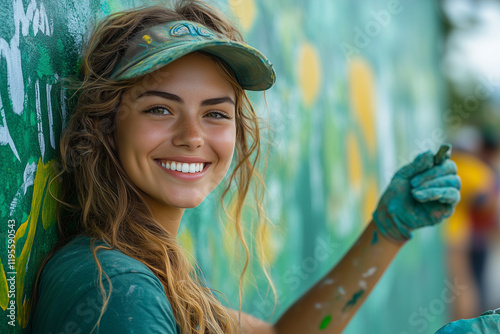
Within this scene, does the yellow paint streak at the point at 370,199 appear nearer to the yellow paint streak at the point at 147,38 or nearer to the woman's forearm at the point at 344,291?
the woman's forearm at the point at 344,291

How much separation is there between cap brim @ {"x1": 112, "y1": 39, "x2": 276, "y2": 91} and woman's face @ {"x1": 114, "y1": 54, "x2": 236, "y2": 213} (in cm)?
6

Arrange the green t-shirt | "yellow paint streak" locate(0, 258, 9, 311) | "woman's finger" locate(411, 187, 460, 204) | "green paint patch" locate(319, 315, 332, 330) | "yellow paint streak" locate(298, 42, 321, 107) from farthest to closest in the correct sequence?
"yellow paint streak" locate(298, 42, 321, 107) < "green paint patch" locate(319, 315, 332, 330) < "woman's finger" locate(411, 187, 460, 204) < "yellow paint streak" locate(0, 258, 9, 311) < the green t-shirt

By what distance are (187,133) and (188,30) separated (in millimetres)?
263

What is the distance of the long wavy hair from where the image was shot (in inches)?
55.6

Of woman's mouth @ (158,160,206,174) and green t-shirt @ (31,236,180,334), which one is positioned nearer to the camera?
green t-shirt @ (31,236,180,334)

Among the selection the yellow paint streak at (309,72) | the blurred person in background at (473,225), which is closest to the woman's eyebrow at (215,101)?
the yellow paint streak at (309,72)

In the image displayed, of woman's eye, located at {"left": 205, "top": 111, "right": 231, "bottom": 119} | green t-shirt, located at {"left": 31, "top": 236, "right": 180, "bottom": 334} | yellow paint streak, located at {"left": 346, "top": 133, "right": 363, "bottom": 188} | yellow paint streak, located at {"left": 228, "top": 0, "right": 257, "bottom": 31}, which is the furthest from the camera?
yellow paint streak, located at {"left": 346, "top": 133, "right": 363, "bottom": 188}

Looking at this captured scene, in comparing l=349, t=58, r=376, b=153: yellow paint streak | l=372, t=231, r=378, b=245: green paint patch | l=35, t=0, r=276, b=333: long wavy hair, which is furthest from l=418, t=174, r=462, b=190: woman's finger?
l=349, t=58, r=376, b=153: yellow paint streak

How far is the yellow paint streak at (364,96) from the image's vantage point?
411 centimetres

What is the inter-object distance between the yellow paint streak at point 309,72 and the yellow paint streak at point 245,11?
546mm

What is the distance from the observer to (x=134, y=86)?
4.99 feet

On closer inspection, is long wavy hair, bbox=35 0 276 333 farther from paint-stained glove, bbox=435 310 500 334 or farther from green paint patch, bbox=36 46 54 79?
paint-stained glove, bbox=435 310 500 334

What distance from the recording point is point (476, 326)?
4.53 ft

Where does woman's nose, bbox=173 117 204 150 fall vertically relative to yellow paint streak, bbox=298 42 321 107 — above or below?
below
